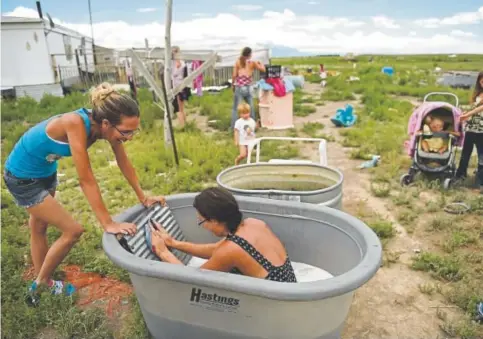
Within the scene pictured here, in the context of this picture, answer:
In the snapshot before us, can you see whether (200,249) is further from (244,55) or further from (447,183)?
(244,55)

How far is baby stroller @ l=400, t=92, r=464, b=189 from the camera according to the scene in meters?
4.51

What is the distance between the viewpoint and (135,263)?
1.96m

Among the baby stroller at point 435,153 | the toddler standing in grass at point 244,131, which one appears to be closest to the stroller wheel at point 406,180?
the baby stroller at point 435,153

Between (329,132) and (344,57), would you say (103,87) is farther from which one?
(344,57)

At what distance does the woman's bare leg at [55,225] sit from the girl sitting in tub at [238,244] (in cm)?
91

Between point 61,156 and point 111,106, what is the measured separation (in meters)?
0.51

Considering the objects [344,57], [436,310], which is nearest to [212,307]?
[436,310]

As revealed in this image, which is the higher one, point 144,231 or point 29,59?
point 29,59

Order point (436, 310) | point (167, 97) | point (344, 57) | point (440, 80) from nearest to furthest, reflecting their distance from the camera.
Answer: point (436, 310)
point (167, 97)
point (440, 80)
point (344, 57)

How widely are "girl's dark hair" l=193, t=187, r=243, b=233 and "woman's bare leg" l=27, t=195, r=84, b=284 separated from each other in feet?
2.98

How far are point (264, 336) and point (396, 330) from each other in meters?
0.90

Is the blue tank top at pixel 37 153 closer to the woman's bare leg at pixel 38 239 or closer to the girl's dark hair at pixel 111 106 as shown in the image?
the girl's dark hair at pixel 111 106

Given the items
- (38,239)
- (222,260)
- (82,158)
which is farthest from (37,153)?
(222,260)

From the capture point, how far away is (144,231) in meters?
2.50
